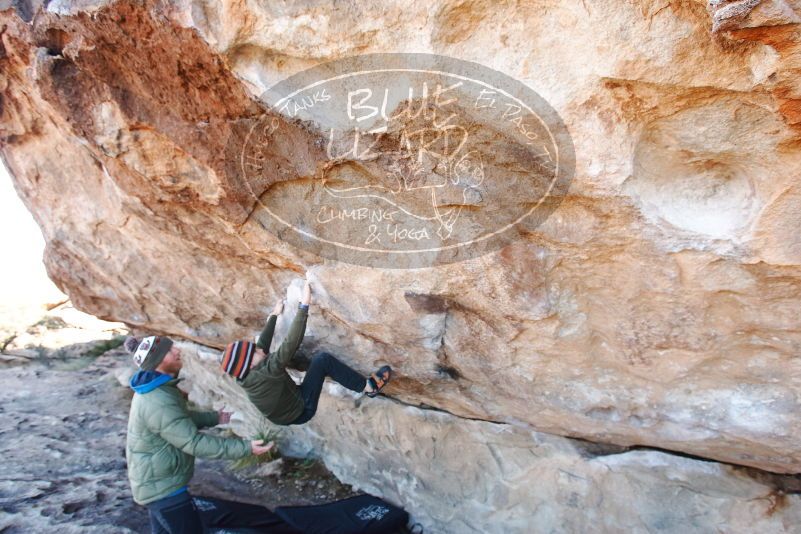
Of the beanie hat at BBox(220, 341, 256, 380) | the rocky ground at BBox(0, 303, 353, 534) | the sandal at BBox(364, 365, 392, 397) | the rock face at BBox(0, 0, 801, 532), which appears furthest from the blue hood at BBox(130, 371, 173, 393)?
the rocky ground at BBox(0, 303, 353, 534)

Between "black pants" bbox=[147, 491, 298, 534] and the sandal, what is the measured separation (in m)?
1.07

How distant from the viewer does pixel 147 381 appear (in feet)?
9.98

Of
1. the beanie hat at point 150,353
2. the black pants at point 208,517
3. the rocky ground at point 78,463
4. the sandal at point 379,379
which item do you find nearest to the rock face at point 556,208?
the sandal at point 379,379

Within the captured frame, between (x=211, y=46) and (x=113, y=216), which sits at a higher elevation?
(x=211, y=46)

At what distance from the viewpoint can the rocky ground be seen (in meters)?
4.02

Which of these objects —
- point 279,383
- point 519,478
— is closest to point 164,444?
point 279,383

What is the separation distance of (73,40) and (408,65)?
1757 mm

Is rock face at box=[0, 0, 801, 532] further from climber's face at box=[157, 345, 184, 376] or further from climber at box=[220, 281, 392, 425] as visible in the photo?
climber's face at box=[157, 345, 184, 376]

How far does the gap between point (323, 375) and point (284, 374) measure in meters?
0.31

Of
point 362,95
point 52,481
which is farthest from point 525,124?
point 52,481

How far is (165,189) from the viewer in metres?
3.44

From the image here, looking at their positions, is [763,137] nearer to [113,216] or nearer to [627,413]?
[627,413]

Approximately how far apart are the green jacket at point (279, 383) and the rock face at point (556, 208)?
31 centimetres

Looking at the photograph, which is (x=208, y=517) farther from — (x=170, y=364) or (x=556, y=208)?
(x=556, y=208)
